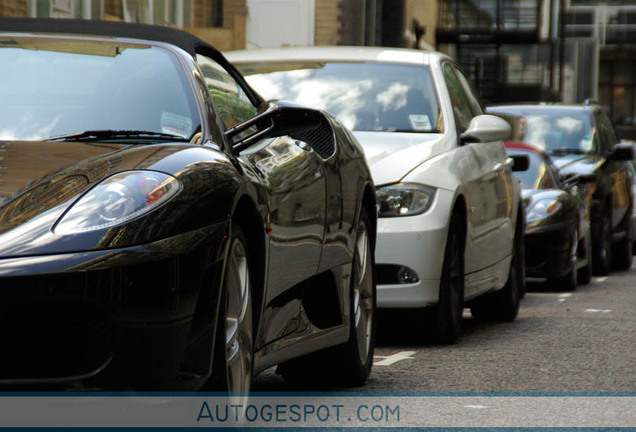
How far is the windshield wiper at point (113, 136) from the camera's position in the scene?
181 inches

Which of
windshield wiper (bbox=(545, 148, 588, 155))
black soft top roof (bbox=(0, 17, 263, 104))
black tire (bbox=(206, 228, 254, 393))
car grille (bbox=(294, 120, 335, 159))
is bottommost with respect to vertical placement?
windshield wiper (bbox=(545, 148, 588, 155))

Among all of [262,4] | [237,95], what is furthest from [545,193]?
[262,4]

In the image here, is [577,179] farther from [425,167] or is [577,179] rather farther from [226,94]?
[226,94]

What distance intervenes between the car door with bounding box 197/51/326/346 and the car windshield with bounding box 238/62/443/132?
2.80 m

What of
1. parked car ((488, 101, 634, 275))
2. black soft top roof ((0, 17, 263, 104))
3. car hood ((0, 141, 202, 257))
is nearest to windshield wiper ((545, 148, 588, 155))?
parked car ((488, 101, 634, 275))

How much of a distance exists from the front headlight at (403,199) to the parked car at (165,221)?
1227 mm

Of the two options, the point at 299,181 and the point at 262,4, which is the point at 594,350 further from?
the point at 262,4

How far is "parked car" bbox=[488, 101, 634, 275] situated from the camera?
54.2 ft

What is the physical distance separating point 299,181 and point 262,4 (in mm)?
25577

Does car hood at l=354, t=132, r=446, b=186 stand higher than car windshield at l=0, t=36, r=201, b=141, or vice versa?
car windshield at l=0, t=36, r=201, b=141

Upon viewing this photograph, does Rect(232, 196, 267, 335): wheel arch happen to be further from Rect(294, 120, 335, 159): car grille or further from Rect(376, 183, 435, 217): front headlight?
Rect(376, 183, 435, 217): front headlight

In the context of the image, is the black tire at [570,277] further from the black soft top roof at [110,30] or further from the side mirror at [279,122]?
the side mirror at [279,122]

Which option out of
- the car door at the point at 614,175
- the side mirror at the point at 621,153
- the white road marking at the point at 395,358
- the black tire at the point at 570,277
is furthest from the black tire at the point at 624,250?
the white road marking at the point at 395,358

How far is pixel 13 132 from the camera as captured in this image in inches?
184
